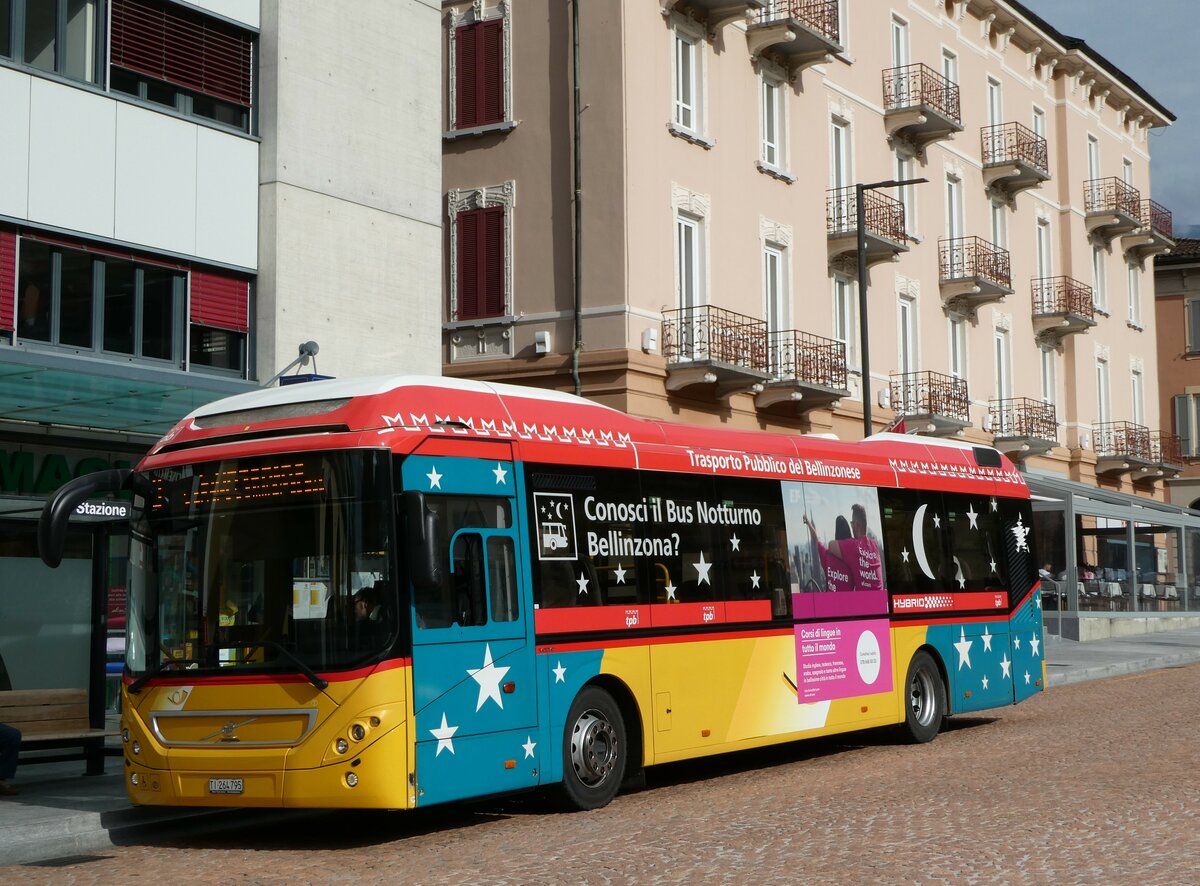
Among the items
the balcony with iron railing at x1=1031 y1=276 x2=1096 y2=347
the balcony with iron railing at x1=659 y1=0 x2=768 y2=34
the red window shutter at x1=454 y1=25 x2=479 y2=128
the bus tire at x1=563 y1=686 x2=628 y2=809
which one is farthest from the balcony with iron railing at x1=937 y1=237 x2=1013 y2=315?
the bus tire at x1=563 y1=686 x2=628 y2=809

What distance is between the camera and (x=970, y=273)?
39375 mm

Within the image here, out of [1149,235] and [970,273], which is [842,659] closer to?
[970,273]

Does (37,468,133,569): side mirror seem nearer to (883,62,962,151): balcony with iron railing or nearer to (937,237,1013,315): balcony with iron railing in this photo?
(883,62,962,151): balcony with iron railing

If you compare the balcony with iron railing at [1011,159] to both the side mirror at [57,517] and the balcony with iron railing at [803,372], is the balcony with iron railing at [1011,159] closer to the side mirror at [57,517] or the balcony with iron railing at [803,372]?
the balcony with iron railing at [803,372]

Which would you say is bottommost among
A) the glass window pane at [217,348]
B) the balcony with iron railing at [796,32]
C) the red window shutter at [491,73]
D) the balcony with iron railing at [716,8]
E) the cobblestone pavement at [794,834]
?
the cobblestone pavement at [794,834]

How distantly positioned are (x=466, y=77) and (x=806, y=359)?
8204 millimetres

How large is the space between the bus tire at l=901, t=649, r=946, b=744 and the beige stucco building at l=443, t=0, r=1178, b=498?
411 inches

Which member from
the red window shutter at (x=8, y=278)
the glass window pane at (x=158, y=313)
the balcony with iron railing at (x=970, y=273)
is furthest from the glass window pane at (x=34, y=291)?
the balcony with iron railing at (x=970, y=273)

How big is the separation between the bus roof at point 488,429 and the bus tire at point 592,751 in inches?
73.7

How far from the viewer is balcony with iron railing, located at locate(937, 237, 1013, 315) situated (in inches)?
1512

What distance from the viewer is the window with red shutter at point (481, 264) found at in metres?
28.8

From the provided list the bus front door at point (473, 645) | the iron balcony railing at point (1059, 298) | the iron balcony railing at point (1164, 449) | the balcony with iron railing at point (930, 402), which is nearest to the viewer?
the bus front door at point (473, 645)

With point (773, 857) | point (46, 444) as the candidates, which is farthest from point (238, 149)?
point (773, 857)

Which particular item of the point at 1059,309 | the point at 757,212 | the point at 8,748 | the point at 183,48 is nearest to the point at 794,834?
the point at 8,748
